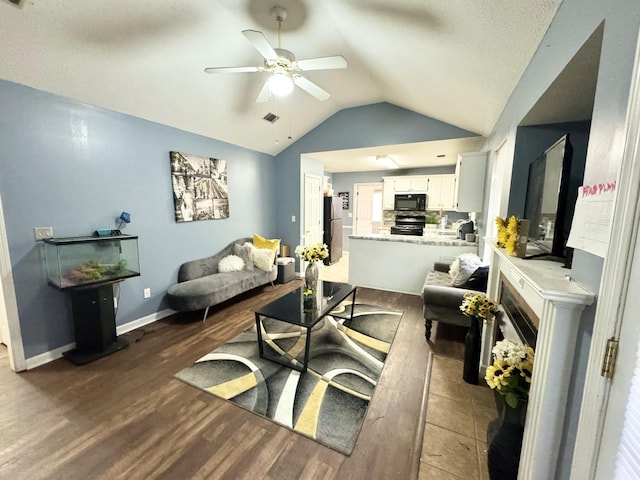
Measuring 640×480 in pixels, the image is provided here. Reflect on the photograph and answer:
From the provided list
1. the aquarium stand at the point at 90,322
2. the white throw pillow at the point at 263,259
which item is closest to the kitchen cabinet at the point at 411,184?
the white throw pillow at the point at 263,259

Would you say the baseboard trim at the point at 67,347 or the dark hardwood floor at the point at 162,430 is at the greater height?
the baseboard trim at the point at 67,347

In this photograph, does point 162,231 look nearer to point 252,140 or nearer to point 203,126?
point 203,126

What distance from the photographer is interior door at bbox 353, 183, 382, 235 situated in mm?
7344

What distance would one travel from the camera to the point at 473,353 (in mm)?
2033

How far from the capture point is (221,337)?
2764mm

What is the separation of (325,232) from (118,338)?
4.38 meters

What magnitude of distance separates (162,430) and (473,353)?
232 cm

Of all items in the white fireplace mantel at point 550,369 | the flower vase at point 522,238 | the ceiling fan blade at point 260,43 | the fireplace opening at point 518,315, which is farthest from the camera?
the ceiling fan blade at point 260,43

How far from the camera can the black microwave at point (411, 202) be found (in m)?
5.82

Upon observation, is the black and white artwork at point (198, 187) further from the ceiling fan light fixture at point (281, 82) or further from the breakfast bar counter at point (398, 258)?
→ the breakfast bar counter at point (398, 258)

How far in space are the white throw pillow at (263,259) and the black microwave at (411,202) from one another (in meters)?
3.47

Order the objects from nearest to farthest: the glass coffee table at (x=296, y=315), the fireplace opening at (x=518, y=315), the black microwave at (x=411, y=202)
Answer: the fireplace opening at (x=518, y=315) < the glass coffee table at (x=296, y=315) < the black microwave at (x=411, y=202)

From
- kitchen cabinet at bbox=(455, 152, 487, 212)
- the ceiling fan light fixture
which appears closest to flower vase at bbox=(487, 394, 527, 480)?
the ceiling fan light fixture

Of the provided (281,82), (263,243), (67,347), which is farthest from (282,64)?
(67,347)
